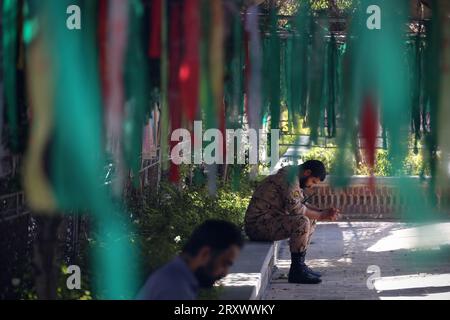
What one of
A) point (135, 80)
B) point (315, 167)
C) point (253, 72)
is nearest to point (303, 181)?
point (315, 167)

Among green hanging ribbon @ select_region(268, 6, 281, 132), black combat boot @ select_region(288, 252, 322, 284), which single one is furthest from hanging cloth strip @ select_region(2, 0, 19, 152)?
black combat boot @ select_region(288, 252, 322, 284)

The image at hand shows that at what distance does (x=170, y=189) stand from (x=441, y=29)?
7.70m

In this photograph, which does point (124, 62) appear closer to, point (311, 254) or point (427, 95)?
point (427, 95)

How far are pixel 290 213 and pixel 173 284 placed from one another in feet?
15.2

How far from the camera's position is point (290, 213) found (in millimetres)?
8688

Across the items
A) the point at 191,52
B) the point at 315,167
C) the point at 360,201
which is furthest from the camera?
the point at 360,201

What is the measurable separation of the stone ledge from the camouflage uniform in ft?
0.72

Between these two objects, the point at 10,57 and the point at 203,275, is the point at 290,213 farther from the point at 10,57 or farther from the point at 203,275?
the point at 10,57

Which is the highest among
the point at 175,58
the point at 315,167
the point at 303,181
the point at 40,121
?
the point at 175,58

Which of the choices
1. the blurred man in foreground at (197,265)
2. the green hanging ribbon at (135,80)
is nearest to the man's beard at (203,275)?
the blurred man in foreground at (197,265)

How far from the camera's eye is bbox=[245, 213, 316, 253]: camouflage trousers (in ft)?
28.1

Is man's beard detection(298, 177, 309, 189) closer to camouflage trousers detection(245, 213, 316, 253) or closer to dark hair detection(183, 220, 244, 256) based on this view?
camouflage trousers detection(245, 213, 316, 253)

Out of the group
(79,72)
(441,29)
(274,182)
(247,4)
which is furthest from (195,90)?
(274,182)

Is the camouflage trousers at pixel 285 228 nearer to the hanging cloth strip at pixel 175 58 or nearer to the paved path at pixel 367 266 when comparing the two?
the paved path at pixel 367 266
